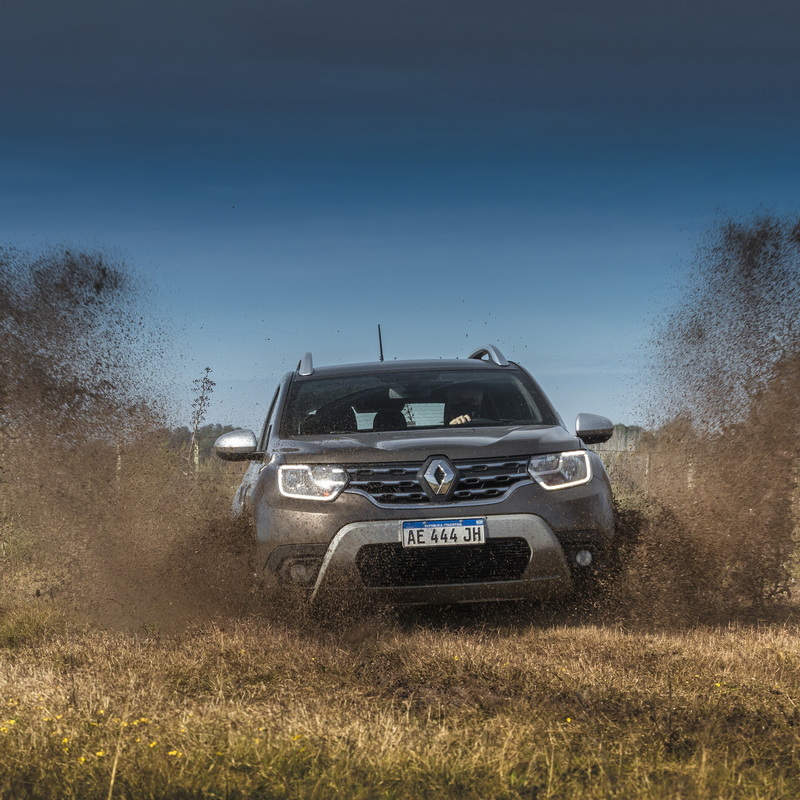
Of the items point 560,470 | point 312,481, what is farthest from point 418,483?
point 560,470

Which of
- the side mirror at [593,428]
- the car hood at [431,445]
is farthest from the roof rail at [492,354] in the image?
the car hood at [431,445]

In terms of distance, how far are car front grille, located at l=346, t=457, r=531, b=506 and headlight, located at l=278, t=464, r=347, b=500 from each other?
80 millimetres

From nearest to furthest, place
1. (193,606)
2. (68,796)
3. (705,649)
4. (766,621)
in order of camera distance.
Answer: (68,796), (705,649), (193,606), (766,621)

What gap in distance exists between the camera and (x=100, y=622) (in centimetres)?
790

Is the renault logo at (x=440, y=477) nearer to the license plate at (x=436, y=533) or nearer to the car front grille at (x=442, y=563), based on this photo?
the license plate at (x=436, y=533)

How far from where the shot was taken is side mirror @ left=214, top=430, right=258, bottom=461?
6980mm

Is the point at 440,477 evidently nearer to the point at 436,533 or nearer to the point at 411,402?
the point at 436,533

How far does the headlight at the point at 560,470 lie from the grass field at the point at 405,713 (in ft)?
3.03

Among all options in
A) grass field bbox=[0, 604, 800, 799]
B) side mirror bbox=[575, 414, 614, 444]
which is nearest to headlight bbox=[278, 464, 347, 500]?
grass field bbox=[0, 604, 800, 799]

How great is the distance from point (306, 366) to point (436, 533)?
2.54m

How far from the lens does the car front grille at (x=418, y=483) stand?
20.3ft

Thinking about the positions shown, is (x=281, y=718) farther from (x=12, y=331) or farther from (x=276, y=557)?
(x=12, y=331)

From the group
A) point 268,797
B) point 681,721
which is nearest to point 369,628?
point 681,721

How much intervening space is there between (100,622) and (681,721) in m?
4.92
